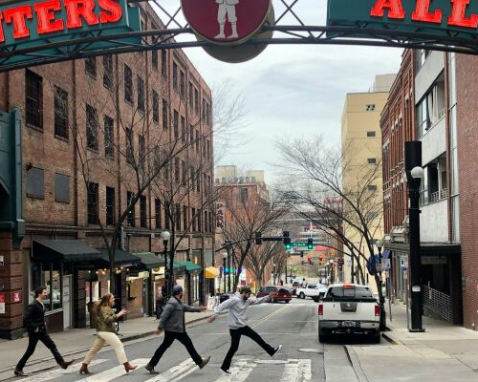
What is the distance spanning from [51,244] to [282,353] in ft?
33.2

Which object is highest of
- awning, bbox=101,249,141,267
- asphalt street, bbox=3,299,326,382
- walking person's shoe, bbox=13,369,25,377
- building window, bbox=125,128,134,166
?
building window, bbox=125,128,134,166

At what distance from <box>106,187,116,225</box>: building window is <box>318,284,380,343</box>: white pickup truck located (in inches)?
582

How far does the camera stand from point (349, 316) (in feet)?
58.2

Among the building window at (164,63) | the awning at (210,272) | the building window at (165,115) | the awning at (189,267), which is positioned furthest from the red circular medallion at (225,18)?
the awning at (210,272)

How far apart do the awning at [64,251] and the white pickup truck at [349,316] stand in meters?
9.07

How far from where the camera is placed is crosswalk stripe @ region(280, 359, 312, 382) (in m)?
11.3

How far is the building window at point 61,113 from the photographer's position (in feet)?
77.4

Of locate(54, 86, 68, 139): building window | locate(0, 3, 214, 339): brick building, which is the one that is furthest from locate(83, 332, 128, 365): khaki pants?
locate(54, 86, 68, 139): building window

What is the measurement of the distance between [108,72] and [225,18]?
59.7 ft

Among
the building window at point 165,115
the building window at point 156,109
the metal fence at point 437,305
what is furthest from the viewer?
the building window at point 165,115

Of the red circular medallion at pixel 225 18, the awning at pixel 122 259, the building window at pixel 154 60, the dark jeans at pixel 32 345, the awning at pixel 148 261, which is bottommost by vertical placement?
the dark jeans at pixel 32 345

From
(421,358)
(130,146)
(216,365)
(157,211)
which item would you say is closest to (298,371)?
(216,365)

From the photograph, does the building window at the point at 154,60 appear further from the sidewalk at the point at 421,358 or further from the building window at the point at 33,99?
the sidewalk at the point at 421,358

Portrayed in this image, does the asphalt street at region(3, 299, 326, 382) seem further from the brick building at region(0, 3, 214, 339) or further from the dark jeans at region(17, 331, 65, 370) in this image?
the brick building at region(0, 3, 214, 339)
